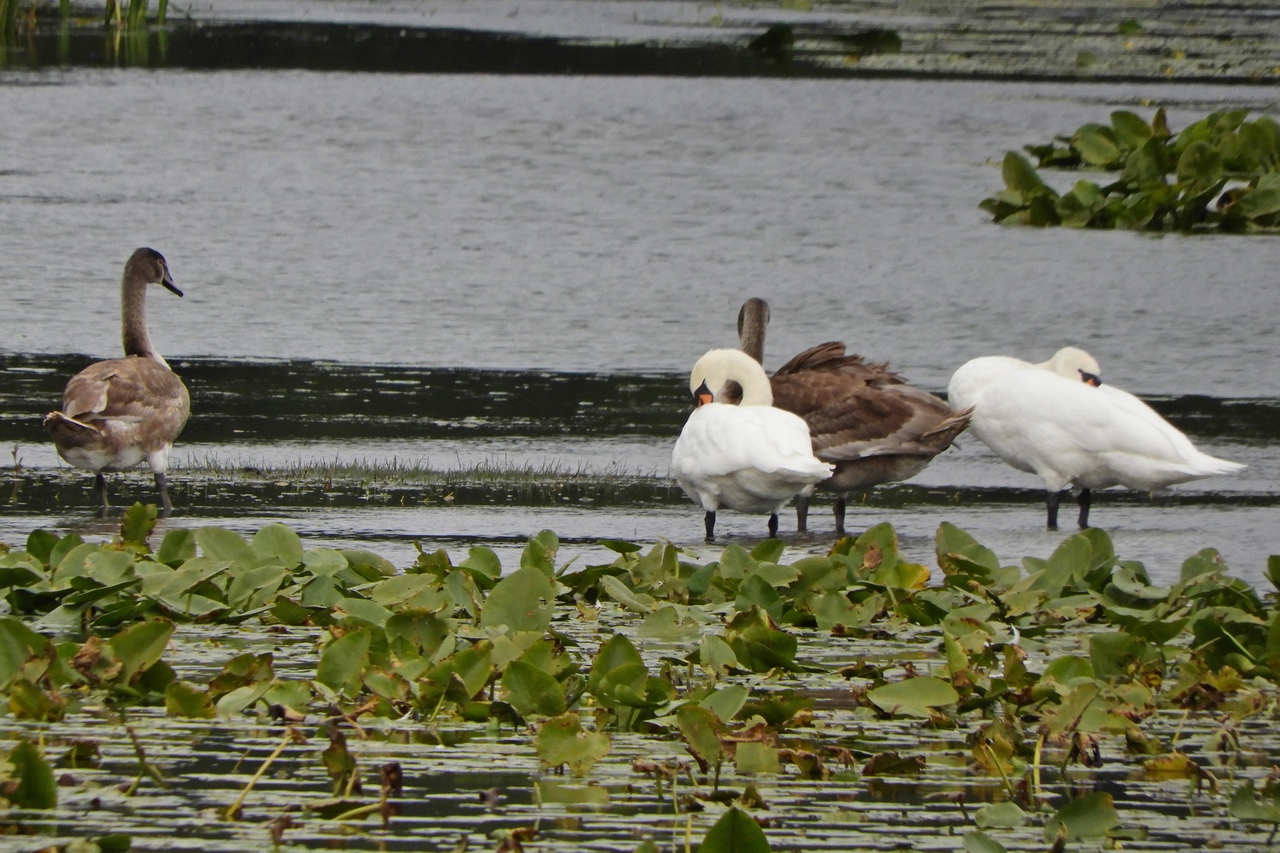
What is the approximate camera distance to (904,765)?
5445mm

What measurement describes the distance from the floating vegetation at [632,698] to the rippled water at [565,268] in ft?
4.41

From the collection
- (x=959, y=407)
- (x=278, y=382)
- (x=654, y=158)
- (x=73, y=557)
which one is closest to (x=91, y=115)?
(x=654, y=158)

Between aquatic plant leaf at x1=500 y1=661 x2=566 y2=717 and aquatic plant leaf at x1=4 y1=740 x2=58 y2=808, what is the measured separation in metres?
1.37

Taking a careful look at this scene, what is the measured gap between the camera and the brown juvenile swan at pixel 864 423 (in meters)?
9.47

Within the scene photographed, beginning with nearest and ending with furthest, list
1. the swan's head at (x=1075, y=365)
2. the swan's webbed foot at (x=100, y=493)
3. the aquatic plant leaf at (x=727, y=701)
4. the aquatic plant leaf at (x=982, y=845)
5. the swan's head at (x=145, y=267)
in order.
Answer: the aquatic plant leaf at (x=982, y=845), the aquatic plant leaf at (x=727, y=701), the swan's webbed foot at (x=100, y=493), the swan's head at (x=1075, y=365), the swan's head at (x=145, y=267)

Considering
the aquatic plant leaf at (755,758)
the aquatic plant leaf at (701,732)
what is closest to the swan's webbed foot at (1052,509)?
the aquatic plant leaf at (755,758)

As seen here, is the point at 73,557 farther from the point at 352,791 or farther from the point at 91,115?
the point at 91,115

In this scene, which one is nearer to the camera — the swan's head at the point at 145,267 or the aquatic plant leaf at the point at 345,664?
the aquatic plant leaf at the point at 345,664

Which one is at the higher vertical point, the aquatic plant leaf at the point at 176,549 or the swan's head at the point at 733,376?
the swan's head at the point at 733,376

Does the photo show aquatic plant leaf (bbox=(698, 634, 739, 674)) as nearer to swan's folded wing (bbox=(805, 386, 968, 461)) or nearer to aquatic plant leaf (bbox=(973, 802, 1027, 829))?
aquatic plant leaf (bbox=(973, 802, 1027, 829))

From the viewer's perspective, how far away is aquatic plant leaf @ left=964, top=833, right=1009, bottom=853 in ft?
15.6

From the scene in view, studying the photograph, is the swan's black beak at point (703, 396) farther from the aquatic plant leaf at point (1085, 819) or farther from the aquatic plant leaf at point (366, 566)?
the aquatic plant leaf at point (1085, 819)

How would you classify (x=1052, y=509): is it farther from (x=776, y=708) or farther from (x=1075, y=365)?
(x=776, y=708)

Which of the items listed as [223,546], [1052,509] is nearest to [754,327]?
[1052,509]
